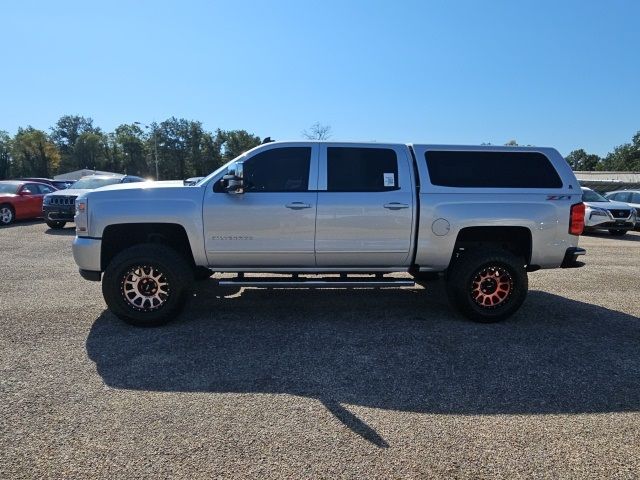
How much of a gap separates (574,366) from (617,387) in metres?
0.42

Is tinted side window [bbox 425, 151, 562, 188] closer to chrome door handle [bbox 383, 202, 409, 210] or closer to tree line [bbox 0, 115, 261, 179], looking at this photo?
chrome door handle [bbox 383, 202, 409, 210]

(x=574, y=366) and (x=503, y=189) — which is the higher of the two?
(x=503, y=189)

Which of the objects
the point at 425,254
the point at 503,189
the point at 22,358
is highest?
the point at 503,189

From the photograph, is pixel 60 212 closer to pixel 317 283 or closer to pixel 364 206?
pixel 317 283

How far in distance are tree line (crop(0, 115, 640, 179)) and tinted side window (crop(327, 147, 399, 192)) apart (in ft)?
300

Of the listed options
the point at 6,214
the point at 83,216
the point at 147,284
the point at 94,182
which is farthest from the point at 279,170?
the point at 6,214

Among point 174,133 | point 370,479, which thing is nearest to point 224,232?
point 370,479

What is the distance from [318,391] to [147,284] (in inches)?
99.0

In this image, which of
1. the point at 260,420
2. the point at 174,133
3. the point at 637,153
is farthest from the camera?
the point at 174,133

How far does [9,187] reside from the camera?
16.6m

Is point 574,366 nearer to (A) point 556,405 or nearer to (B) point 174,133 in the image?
(A) point 556,405

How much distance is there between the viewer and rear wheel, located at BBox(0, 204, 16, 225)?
15.5 metres

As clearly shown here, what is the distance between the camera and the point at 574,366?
411 cm

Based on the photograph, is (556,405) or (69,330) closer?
(556,405)
